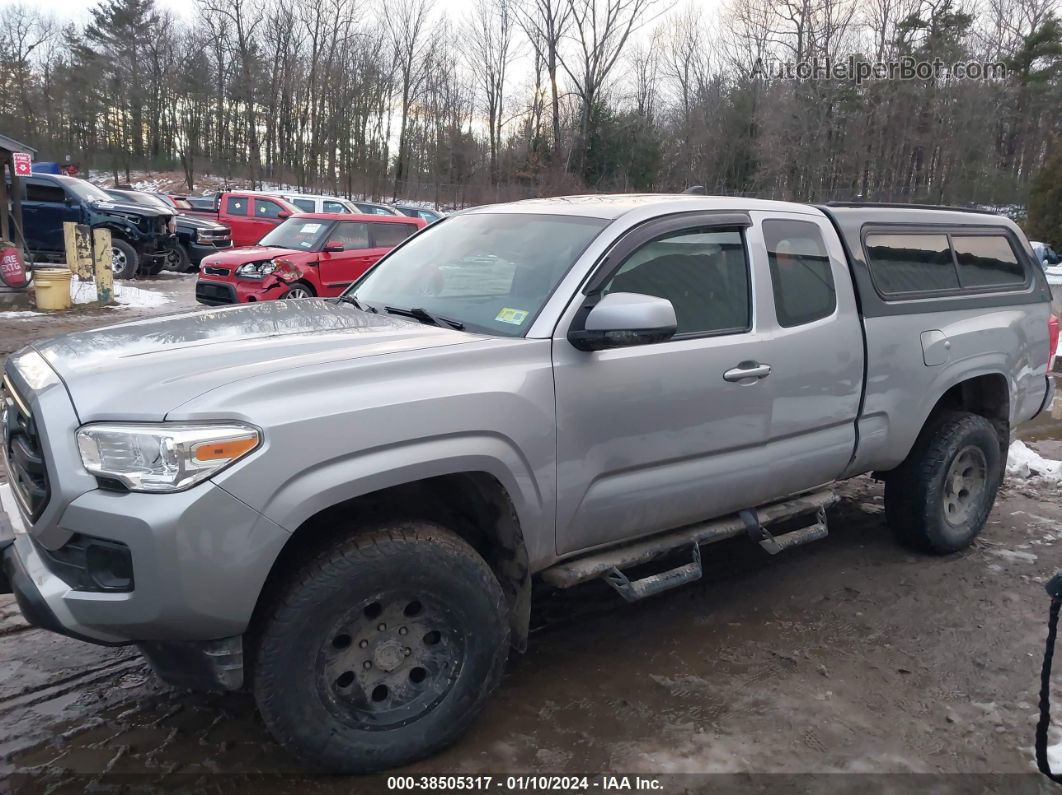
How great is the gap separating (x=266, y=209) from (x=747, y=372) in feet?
61.3

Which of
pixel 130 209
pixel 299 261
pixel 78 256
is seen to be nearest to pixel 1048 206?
pixel 299 261

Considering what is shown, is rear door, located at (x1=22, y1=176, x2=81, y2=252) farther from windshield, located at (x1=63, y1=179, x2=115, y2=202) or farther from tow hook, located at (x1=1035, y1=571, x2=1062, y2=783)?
tow hook, located at (x1=1035, y1=571, x2=1062, y2=783)

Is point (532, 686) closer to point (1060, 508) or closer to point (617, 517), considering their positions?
point (617, 517)

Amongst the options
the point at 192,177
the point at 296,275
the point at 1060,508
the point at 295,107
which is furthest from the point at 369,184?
the point at 1060,508

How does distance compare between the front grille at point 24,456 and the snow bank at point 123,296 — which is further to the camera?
the snow bank at point 123,296

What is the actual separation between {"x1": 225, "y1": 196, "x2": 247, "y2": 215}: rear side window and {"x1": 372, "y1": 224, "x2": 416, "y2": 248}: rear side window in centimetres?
884

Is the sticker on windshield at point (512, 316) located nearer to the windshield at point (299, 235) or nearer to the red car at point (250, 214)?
the windshield at point (299, 235)

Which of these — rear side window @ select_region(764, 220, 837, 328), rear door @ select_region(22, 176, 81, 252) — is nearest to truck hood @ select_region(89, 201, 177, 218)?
rear door @ select_region(22, 176, 81, 252)

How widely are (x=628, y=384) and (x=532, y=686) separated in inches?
51.6

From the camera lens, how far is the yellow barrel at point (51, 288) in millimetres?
12812

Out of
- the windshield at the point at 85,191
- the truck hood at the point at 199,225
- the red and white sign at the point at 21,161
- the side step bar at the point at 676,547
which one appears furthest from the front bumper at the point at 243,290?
the truck hood at the point at 199,225

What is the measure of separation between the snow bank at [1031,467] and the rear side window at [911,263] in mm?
2622

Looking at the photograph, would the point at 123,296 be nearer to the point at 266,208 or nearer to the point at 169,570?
the point at 266,208

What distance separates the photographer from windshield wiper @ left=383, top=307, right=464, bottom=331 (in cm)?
326
